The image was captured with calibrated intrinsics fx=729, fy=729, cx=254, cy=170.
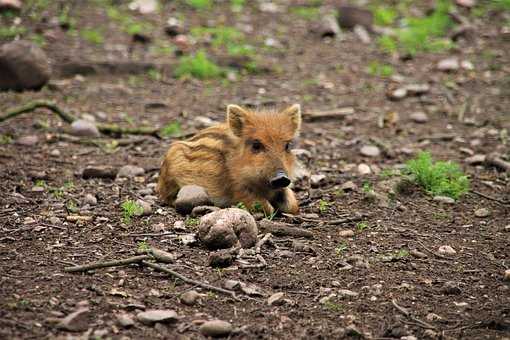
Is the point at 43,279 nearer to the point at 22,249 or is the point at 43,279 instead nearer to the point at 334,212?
the point at 22,249

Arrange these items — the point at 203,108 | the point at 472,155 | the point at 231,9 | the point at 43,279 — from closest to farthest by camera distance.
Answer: the point at 43,279 < the point at 472,155 < the point at 203,108 < the point at 231,9

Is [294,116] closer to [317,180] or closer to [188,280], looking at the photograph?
[317,180]

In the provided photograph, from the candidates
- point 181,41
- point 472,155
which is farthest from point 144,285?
point 181,41

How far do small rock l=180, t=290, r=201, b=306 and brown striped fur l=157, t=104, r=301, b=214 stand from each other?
1874 mm

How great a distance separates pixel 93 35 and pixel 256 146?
6.05 metres

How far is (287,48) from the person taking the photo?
1248cm

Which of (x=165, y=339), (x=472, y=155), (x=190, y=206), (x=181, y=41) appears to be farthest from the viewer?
(x=181, y=41)

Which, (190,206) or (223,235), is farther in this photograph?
(190,206)

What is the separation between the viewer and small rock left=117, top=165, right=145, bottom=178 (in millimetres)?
7482

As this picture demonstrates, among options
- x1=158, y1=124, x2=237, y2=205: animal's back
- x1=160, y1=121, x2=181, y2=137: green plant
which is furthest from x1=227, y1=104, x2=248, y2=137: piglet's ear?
x1=160, y1=121, x2=181, y2=137: green plant

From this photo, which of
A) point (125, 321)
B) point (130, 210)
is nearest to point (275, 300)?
point (125, 321)

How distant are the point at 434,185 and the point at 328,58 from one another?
5.30m

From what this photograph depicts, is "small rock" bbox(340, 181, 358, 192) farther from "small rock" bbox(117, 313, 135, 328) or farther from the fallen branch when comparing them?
"small rock" bbox(117, 313, 135, 328)

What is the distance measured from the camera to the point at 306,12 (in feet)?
45.2
